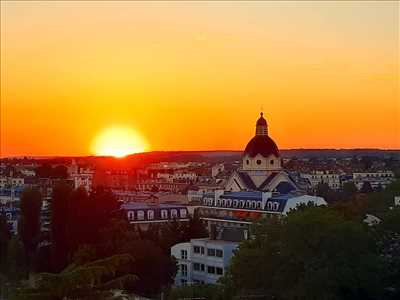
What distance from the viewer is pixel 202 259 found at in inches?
903

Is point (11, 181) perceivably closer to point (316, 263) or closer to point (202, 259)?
point (202, 259)

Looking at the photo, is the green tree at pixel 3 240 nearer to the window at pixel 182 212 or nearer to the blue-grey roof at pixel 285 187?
the window at pixel 182 212

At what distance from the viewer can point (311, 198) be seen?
96.1 ft

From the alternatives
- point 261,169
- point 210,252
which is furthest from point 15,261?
point 261,169

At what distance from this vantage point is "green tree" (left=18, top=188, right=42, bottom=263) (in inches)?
1029

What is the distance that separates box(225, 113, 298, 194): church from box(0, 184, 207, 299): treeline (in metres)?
9.74

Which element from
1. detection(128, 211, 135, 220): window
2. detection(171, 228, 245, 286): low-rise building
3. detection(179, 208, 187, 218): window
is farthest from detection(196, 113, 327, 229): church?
detection(171, 228, 245, 286): low-rise building

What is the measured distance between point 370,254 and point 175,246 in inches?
396

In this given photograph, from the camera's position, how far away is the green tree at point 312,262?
14.1 meters

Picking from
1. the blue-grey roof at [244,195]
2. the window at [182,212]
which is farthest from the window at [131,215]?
the blue-grey roof at [244,195]

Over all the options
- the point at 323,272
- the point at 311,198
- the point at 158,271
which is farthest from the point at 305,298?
the point at 311,198

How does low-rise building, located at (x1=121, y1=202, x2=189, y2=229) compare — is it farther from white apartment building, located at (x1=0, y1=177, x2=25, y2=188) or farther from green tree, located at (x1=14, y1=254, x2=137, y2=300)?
white apartment building, located at (x1=0, y1=177, x2=25, y2=188)

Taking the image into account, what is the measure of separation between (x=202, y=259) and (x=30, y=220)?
6.97m

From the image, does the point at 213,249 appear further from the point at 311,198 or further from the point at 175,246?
the point at 311,198
